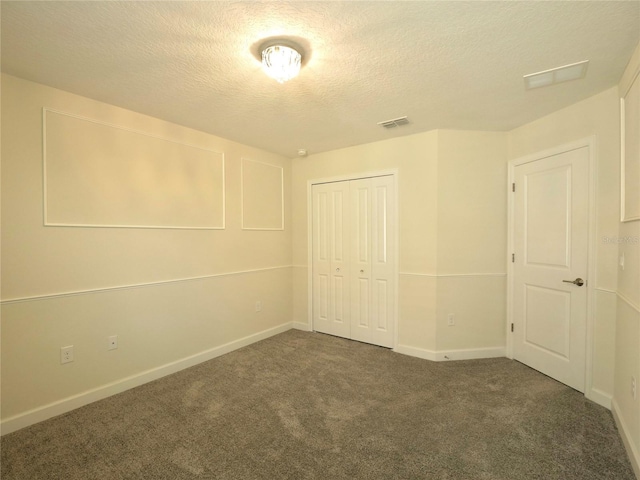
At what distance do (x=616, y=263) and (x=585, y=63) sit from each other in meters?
1.46

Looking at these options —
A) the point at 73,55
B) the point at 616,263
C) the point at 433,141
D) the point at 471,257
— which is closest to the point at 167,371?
the point at 73,55

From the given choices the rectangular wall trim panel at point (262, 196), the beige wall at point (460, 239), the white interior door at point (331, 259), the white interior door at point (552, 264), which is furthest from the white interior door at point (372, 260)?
the white interior door at point (552, 264)

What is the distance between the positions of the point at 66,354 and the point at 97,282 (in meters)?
0.58

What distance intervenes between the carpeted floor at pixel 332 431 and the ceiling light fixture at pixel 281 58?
92.9 inches

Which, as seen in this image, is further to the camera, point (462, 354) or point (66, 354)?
point (462, 354)

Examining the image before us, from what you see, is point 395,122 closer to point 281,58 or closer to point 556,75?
point 556,75

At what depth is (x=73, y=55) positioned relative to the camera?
1.87m

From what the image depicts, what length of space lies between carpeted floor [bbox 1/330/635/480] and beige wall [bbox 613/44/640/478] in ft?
0.46

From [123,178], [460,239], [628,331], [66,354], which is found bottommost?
[66,354]

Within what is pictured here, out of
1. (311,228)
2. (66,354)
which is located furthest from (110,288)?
(311,228)

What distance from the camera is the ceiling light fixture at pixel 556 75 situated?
6.54ft

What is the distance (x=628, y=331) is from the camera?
1.98 meters

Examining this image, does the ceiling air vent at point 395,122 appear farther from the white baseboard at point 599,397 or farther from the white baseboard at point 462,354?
the white baseboard at point 599,397

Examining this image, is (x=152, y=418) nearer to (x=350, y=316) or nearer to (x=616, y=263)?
(x=350, y=316)
